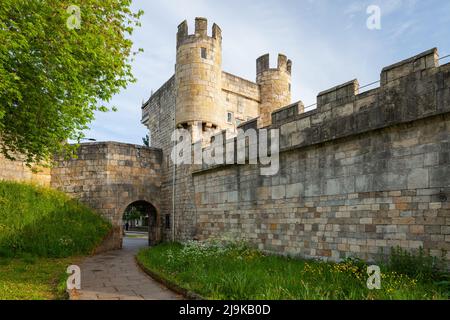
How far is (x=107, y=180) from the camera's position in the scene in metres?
16.5

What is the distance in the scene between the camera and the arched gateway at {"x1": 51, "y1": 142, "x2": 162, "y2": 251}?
16.5 metres

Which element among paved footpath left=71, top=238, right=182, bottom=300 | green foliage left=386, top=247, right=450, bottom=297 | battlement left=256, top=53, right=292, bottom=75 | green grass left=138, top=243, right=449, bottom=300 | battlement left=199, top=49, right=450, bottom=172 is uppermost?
battlement left=256, top=53, right=292, bottom=75

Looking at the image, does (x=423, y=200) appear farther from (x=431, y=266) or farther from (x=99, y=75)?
(x=99, y=75)

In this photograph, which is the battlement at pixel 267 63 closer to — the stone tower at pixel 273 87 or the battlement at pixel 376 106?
the stone tower at pixel 273 87

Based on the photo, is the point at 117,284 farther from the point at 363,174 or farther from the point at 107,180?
the point at 107,180

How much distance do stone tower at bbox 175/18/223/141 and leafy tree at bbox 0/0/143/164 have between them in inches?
225

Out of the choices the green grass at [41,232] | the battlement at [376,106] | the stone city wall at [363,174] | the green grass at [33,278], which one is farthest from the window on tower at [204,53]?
the green grass at [33,278]

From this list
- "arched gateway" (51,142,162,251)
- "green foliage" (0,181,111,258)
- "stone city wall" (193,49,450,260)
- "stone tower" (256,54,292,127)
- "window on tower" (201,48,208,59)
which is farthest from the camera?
"stone tower" (256,54,292,127)

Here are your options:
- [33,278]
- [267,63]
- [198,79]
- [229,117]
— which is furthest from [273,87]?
[33,278]

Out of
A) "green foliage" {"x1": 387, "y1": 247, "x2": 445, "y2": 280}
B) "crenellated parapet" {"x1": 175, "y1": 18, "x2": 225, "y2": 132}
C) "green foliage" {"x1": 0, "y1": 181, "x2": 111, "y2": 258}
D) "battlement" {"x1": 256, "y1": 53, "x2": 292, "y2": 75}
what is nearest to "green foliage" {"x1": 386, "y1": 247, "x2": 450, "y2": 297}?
"green foliage" {"x1": 387, "y1": 247, "x2": 445, "y2": 280}

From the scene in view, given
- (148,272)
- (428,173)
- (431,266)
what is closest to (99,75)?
(148,272)

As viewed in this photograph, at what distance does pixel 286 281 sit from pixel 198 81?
11213 mm

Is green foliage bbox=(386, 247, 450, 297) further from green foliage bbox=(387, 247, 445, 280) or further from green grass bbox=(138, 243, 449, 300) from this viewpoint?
green grass bbox=(138, 243, 449, 300)

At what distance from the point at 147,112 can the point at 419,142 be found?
694 inches
